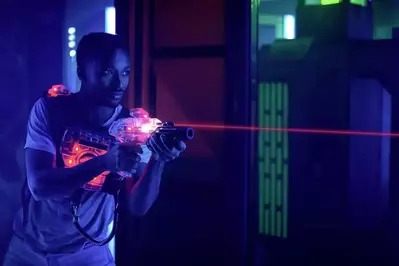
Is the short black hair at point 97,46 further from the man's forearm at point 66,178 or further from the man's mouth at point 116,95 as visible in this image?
the man's forearm at point 66,178

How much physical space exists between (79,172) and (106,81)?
0.88 feet

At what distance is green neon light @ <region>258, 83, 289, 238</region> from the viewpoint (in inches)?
63.5

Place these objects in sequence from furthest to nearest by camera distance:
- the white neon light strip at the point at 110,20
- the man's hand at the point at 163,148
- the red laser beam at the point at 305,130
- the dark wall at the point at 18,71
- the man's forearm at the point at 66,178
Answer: the dark wall at the point at 18,71, the white neon light strip at the point at 110,20, the man's forearm at the point at 66,178, the man's hand at the point at 163,148, the red laser beam at the point at 305,130

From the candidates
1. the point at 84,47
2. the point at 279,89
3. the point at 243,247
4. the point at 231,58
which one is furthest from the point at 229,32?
the point at 243,247

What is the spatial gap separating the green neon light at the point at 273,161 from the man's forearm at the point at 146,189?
0.29 m

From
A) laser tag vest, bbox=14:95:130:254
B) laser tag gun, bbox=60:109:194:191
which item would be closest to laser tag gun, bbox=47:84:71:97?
laser tag vest, bbox=14:95:130:254

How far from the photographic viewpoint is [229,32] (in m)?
1.64

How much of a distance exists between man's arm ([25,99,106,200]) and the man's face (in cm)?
15

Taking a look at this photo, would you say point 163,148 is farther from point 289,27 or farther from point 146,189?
point 289,27

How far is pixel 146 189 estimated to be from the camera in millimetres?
1714

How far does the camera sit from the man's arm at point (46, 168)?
168cm

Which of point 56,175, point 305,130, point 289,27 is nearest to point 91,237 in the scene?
point 56,175

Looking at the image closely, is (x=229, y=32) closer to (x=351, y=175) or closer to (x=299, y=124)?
(x=299, y=124)

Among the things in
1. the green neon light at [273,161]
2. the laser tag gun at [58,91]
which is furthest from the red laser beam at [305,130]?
the laser tag gun at [58,91]
